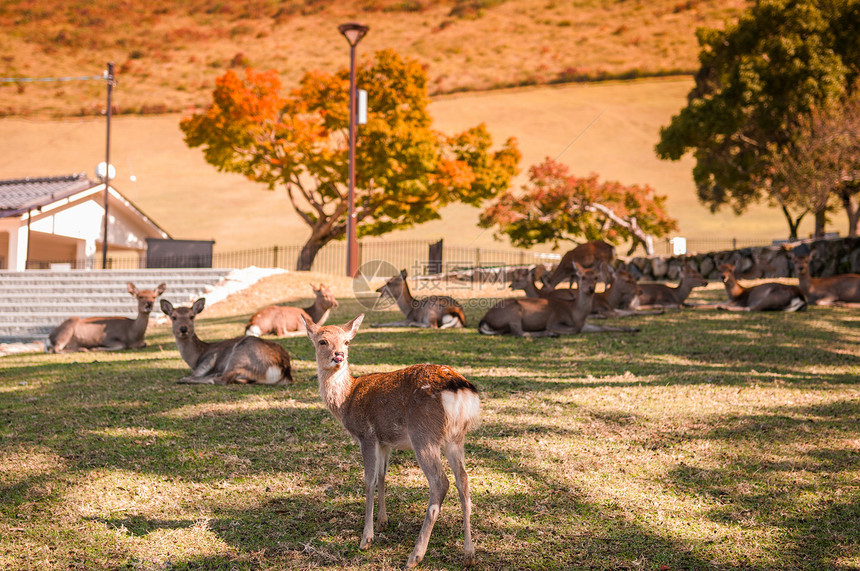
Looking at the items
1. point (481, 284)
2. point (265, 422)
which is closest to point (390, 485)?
point (265, 422)

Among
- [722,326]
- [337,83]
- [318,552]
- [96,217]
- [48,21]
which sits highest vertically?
[48,21]

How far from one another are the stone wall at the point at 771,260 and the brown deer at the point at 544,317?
7.42 m

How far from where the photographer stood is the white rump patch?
396 cm

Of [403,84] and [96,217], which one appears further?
[96,217]

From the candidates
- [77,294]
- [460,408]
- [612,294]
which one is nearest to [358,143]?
[77,294]

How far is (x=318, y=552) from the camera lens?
4066 mm

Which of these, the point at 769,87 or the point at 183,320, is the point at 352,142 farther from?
the point at 769,87

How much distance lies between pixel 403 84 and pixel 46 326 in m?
16.3

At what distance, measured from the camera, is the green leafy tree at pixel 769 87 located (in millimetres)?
25375

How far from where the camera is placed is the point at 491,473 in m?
5.28

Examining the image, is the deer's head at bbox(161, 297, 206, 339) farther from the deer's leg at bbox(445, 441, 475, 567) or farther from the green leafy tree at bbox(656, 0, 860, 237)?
the green leafy tree at bbox(656, 0, 860, 237)

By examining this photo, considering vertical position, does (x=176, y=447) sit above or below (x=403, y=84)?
below

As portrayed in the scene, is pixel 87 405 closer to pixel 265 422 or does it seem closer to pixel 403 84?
pixel 265 422

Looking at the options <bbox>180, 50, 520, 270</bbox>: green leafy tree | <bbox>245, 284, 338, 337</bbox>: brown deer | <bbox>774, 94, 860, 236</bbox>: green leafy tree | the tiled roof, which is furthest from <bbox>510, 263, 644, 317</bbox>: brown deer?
the tiled roof
